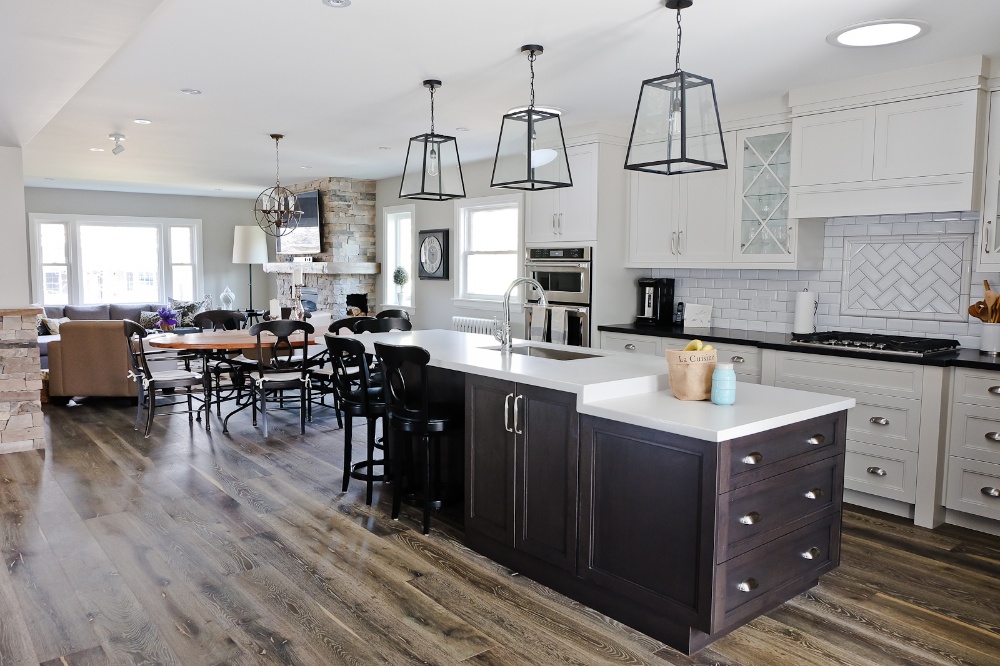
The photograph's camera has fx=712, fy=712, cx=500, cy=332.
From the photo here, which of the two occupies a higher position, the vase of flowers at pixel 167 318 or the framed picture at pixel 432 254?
the framed picture at pixel 432 254

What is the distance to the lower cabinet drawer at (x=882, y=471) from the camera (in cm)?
379

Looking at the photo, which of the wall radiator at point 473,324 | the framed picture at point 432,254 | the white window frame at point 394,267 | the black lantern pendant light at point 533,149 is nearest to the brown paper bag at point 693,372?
the black lantern pendant light at point 533,149

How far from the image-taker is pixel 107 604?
2799 mm

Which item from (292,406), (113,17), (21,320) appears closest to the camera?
(113,17)

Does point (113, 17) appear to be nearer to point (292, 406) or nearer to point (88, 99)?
point (88, 99)

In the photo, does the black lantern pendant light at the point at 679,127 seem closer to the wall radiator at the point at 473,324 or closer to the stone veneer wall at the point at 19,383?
the wall radiator at the point at 473,324

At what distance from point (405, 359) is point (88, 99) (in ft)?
10.7

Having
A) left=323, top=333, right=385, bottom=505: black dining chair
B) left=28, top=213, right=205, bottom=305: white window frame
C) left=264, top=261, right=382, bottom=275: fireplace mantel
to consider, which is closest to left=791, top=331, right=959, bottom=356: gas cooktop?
left=323, top=333, right=385, bottom=505: black dining chair

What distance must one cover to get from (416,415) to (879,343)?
259 cm

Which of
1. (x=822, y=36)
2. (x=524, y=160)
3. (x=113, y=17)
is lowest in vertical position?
(x=524, y=160)

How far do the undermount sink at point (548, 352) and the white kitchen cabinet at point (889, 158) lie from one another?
182 centimetres

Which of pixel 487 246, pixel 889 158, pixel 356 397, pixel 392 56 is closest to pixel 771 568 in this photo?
pixel 356 397

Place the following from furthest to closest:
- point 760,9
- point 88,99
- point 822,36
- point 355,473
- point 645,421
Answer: point 88,99 < point 355,473 < point 822,36 < point 760,9 < point 645,421

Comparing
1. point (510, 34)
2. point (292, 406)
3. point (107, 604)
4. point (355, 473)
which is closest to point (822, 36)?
point (510, 34)
